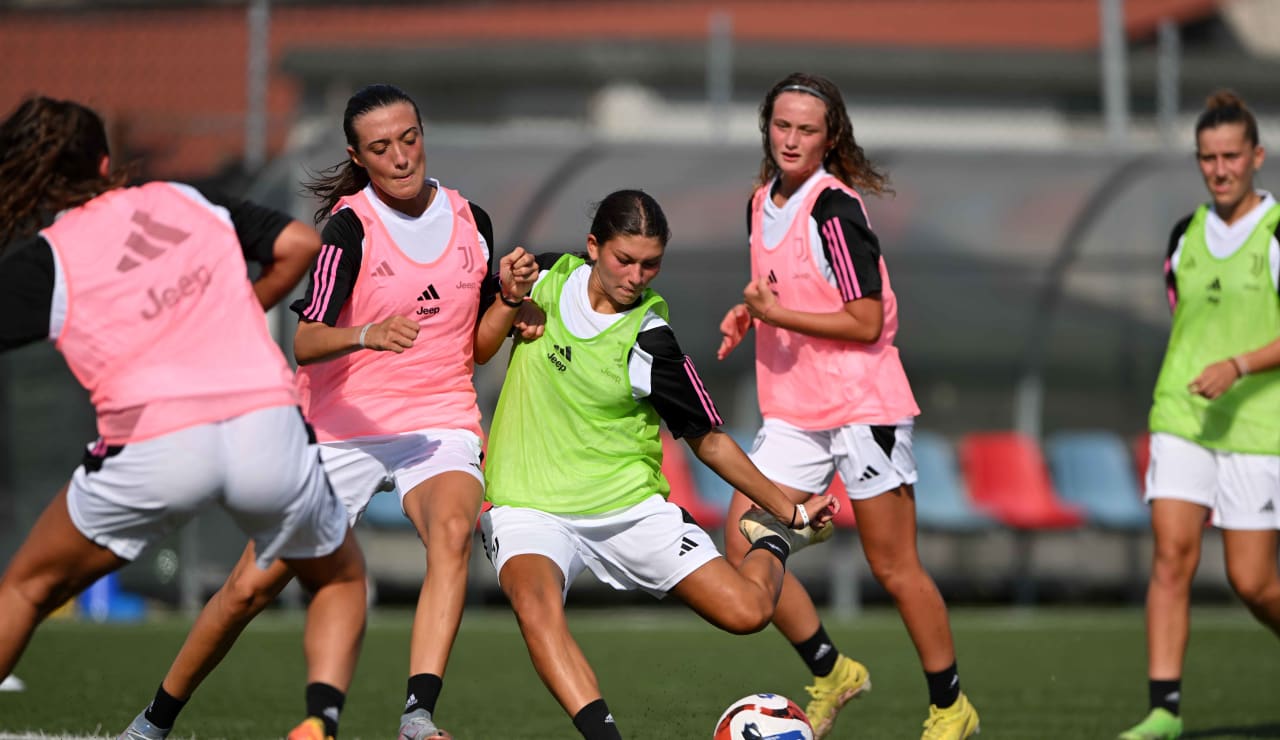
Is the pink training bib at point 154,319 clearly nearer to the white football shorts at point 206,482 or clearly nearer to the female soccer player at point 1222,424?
the white football shorts at point 206,482

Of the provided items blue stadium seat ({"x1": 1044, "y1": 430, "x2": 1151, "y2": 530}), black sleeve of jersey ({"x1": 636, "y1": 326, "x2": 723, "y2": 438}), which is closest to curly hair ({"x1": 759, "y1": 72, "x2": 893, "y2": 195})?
black sleeve of jersey ({"x1": 636, "y1": 326, "x2": 723, "y2": 438})

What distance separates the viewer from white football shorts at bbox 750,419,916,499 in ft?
21.4

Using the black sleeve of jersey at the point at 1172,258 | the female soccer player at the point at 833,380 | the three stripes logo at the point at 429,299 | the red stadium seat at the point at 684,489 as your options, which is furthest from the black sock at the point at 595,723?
the red stadium seat at the point at 684,489

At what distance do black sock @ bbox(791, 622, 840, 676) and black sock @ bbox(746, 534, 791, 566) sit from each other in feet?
2.08

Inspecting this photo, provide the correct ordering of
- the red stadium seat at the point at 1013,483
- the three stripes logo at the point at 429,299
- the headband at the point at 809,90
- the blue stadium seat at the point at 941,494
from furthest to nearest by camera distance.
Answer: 1. the blue stadium seat at the point at 941,494
2. the red stadium seat at the point at 1013,483
3. the headband at the point at 809,90
4. the three stripes logo at the point at 429,299

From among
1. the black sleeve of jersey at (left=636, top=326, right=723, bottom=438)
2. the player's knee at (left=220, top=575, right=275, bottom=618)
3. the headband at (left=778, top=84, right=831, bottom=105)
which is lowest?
the player's knee at (left=220, top=575, right=275, bottom=618)

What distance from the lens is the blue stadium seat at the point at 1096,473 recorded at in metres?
14.6

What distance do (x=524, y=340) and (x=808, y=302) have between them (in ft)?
3.91

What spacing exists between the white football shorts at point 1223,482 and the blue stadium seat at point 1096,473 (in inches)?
299

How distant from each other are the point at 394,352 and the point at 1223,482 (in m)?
3.32

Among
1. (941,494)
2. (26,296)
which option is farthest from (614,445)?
(941,494)

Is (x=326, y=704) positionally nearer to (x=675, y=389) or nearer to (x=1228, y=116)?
(x=675, y=389)

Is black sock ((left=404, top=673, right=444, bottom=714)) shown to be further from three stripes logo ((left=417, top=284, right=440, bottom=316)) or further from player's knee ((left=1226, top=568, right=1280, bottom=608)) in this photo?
player's knee ((left=1226, top=568, right=1280, bottom=608))

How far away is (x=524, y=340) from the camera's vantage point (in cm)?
591
